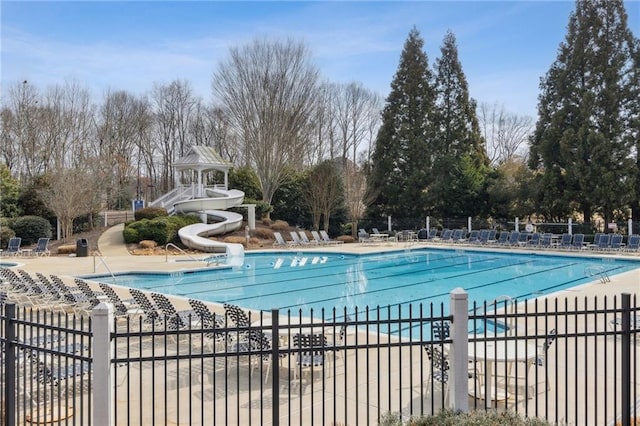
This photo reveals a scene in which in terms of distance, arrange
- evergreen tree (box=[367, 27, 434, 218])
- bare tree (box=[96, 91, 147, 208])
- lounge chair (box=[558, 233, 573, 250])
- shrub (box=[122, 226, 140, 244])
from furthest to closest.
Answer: bare tree (box=[96, 91, 147, 208]), evergreen tree (box=[367, 27, 434, 218]), shrub (box=[122, 226, 140, 244]), lounge chair (box=[558, 233, 573, 250])

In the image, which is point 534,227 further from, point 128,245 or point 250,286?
point 128,245

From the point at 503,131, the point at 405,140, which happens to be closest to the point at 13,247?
the point at 405,140

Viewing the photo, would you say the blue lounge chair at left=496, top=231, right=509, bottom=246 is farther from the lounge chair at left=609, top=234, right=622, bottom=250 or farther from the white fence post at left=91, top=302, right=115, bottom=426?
the white fence post at left=91, top=302, right=115, bottom=426

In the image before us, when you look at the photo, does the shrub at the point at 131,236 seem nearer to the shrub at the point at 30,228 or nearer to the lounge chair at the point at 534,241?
the shrub at the point at 30,228

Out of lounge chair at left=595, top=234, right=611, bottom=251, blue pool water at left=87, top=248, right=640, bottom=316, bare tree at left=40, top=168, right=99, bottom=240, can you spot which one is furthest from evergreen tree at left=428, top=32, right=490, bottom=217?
bare tree at left=40, top=168, right=99, bottom=240

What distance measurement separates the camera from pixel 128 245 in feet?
96.0

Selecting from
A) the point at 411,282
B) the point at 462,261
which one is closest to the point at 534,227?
the point at 462,261

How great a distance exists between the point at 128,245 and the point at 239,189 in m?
12.4

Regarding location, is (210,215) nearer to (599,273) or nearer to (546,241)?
(546,241)

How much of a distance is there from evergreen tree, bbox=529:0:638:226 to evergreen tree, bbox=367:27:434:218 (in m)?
8.80

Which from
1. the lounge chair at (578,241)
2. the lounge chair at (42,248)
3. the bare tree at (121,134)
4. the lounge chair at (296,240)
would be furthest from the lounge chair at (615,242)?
the bare tree at (121,134)

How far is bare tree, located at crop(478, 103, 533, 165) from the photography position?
52.4 m

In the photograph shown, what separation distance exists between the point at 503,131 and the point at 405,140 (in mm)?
17048

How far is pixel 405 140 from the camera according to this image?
133 ft
